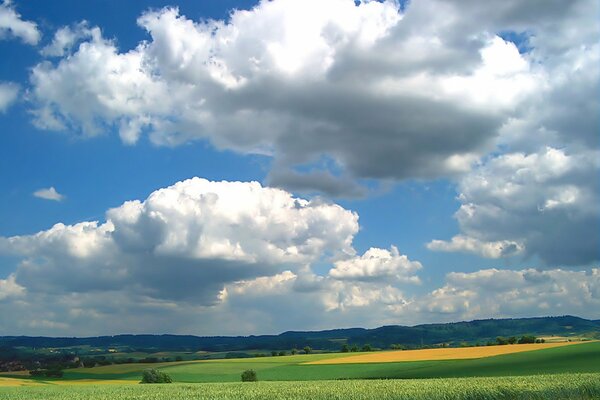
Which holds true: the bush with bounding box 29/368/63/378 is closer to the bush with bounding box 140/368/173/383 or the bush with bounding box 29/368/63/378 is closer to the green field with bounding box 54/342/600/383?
the green field with bounding box 54/342/600/383

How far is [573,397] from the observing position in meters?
39.7

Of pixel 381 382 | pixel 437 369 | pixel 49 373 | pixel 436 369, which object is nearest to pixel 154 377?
pixel 436 369

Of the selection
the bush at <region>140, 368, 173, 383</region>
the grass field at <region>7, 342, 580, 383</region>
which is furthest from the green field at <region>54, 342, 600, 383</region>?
the bush at <region>140, 368, 173, 383</region>

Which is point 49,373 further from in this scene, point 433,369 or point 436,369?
point 436,369

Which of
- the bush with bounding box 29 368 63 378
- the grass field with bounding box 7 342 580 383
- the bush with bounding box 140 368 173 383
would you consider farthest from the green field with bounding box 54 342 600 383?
the bush with bounding box 29 368 63 378

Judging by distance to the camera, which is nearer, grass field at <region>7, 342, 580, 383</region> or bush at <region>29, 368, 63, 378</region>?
grass field at <region>7, 342, 580, 383</region>

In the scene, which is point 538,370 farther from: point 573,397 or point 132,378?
point 132,378

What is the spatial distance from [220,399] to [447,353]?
7896 centimetres

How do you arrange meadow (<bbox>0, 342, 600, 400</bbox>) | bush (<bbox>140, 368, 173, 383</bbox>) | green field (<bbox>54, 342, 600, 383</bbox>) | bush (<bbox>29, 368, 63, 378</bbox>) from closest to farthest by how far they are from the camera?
meadow (<bbox>0, 342, 600, 400</bbox>)
green field (<bbox>54, 342, 600, 383</bbox>)
bush (<bbox>140, 368, 173, 383</bbox>)
bush (<bbox>29, 368, 63, 378</bbox>)

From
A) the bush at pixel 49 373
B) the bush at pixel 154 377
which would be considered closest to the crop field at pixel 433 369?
the bush at pixel 154 377

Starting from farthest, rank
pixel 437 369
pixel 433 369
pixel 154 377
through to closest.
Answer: pixel 154 377
pixel 433 369
pixel 437 369

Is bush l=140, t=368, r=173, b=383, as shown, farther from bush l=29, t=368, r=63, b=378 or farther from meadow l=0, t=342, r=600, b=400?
bush l=29, t=368, r=63, b=378

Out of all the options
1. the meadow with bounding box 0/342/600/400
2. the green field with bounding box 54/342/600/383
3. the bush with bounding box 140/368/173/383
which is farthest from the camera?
the bush with bounding box 140/368/173/383

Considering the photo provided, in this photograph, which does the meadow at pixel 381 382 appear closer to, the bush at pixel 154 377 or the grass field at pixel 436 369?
the grass field at pixel 436 369
